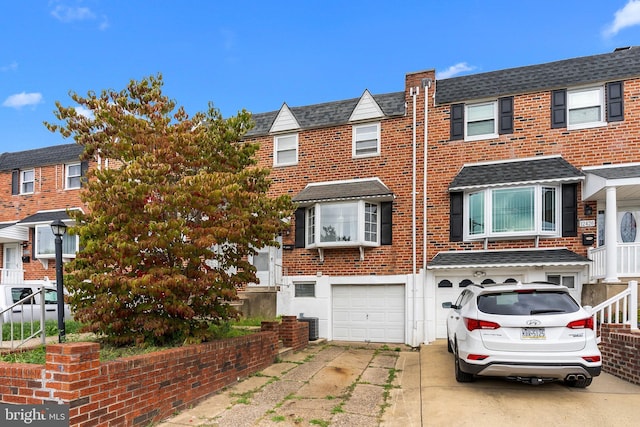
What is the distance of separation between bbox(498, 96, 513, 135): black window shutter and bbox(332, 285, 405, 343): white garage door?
542 cm

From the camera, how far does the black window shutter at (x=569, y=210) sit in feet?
38.8

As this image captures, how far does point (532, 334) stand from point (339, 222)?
7.98 metres

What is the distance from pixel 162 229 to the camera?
6691mm

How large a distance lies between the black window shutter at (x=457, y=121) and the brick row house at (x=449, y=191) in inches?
1.3

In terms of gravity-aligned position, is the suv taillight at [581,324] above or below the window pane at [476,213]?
below

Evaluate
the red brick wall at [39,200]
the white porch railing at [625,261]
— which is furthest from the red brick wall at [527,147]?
A: the red brick wall at [39,200]

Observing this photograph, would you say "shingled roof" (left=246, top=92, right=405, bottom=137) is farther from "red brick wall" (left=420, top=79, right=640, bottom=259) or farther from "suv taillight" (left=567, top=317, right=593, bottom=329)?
"suv taillight" (left=567, top=317, right=593, bottom=329)

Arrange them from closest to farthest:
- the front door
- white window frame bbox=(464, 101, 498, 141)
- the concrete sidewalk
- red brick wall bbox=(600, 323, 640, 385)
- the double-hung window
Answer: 1. the concrete sidewalk
2. red brick wall bbox=(600, 323, 640, 385)
3. white window frame bbox=(464, 101, 498, 141)
4. the double-hung window
5. the front door

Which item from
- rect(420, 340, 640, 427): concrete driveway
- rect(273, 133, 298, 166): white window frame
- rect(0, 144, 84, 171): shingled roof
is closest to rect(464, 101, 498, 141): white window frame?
rect(273, 133, 298, 166): white window frame

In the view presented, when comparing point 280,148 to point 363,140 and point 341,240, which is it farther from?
point 341,240

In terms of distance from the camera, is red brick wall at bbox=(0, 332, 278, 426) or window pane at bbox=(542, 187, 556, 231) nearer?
red brick wall at bbox=(0, 332, 278, 426)

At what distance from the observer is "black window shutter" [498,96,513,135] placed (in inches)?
505

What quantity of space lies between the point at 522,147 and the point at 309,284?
744 centimetres

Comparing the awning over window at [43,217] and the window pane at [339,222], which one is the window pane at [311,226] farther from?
the awning over window at [43,217]
